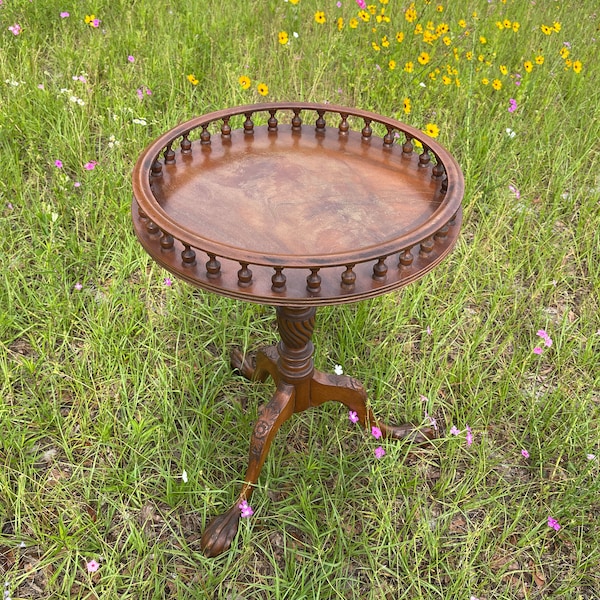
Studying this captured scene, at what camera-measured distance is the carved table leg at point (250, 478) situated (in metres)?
1.60

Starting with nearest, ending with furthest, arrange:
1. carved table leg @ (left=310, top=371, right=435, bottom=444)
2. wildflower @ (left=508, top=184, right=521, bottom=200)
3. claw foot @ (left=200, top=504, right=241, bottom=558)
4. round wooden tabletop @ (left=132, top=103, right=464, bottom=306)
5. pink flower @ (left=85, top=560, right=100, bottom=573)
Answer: round wooden tabletop @ (left=132, top=103, right=464, bottom=306)
pink flower @ (left=85, top=560, right=100, bottom=573)
claw foot @ (left=200, top=504, right=241, bottom=558)
carved table leg @ (left=310, top=371, right=435, bottom=444)
wildflower @ (left=508, top=184, right=521, bottom=200)

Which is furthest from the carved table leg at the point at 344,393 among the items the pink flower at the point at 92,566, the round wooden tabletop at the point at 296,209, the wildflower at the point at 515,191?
the wildflower at the point at 515,191

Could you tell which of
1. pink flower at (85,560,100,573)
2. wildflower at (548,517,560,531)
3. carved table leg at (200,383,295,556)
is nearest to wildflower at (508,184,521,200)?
wildflower at (548,517,560,531)

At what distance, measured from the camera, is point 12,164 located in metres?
2.53

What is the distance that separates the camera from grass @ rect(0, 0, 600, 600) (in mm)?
1632

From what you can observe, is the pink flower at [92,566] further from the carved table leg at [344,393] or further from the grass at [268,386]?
the carved table leg at [344,393]

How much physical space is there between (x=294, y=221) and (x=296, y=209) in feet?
0.18

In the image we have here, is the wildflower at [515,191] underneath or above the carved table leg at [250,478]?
above

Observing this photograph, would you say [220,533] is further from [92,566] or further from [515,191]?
[515,191]

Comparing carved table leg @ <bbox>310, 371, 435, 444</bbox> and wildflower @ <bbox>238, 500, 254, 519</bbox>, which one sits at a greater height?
carved table leg @ <bbox>310, 371, 435, 444</bbox>

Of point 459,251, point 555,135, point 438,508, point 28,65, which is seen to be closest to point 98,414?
point 438,508

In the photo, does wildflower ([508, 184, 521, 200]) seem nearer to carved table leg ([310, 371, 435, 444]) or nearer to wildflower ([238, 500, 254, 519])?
carved table leg ([310, 371, 435, 444])

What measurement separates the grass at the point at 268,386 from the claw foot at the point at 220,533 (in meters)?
0.04

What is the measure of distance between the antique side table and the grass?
210mm
